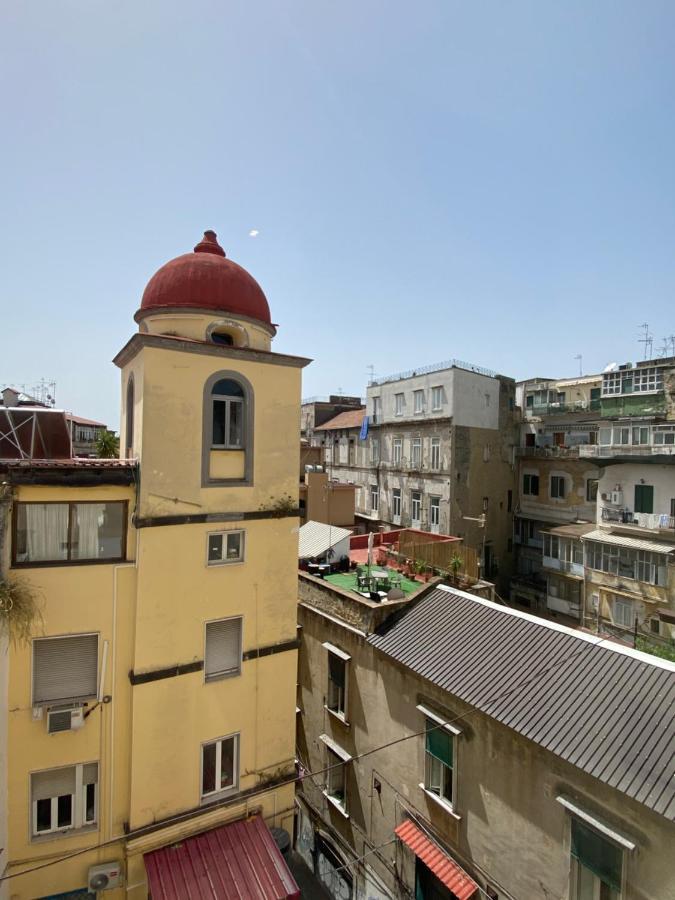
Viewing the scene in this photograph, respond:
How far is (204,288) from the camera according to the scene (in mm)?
11219

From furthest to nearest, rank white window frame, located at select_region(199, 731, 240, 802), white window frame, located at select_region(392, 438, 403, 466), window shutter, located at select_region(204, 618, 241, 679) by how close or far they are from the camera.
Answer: white window frame, located at select_region(392, 438, 403, 466)
window shutter, located at select_region(204, 618, 241, 679)
white window frame, located at select_region(199, 731, 240, 802)

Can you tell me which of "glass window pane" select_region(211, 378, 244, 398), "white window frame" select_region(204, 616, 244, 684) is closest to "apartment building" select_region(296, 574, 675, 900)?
"white window frame" select_region(204, 616, 244, 684)

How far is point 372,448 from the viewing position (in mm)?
39375

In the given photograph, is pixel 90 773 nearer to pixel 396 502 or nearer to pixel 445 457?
pixel 445 457

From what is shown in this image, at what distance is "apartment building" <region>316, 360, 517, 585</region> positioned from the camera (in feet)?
108

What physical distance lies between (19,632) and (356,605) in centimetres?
896

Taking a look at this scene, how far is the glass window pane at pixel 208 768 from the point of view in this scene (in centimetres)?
1069

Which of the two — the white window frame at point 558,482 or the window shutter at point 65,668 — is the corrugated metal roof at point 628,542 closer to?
the white window frame at point 558,482

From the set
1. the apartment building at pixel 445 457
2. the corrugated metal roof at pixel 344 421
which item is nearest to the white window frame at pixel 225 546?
the apartment building at pixel 445 457

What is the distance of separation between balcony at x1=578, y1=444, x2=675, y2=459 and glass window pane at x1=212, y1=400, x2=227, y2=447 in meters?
25.3

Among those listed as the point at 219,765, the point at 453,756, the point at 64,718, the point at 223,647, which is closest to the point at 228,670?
the point at 223,647

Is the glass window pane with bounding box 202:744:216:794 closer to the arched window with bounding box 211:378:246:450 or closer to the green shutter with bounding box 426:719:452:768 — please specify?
the green shutter with bounding box 426:719:452:768

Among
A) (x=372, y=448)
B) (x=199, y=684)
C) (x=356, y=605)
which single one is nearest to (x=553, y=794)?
(x=356, y=605)

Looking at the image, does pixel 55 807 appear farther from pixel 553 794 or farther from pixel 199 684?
pixel 553 794
